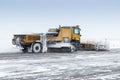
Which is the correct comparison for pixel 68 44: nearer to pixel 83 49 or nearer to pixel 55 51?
pixel 55 51

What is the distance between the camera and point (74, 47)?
30844 millimetres

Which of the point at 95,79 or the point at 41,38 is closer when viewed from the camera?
the point at 95,79

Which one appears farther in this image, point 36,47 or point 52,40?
point 52,40

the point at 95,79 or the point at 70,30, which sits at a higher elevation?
the point at 70,30

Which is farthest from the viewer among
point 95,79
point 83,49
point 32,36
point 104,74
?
point 83,49

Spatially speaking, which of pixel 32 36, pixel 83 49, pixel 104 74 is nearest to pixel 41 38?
pixel 32 36

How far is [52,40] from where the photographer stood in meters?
30.1

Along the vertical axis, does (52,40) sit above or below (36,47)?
above

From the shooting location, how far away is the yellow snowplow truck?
96.5 feet

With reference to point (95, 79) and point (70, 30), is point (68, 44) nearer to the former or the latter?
point (70, 30)

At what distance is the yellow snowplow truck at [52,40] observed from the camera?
29.4 metres

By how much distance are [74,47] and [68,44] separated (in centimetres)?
89

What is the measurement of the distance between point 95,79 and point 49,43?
1688 cm

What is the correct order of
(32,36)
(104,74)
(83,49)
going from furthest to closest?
1. (83,49)
2. (32,36)
3. (104,74)
